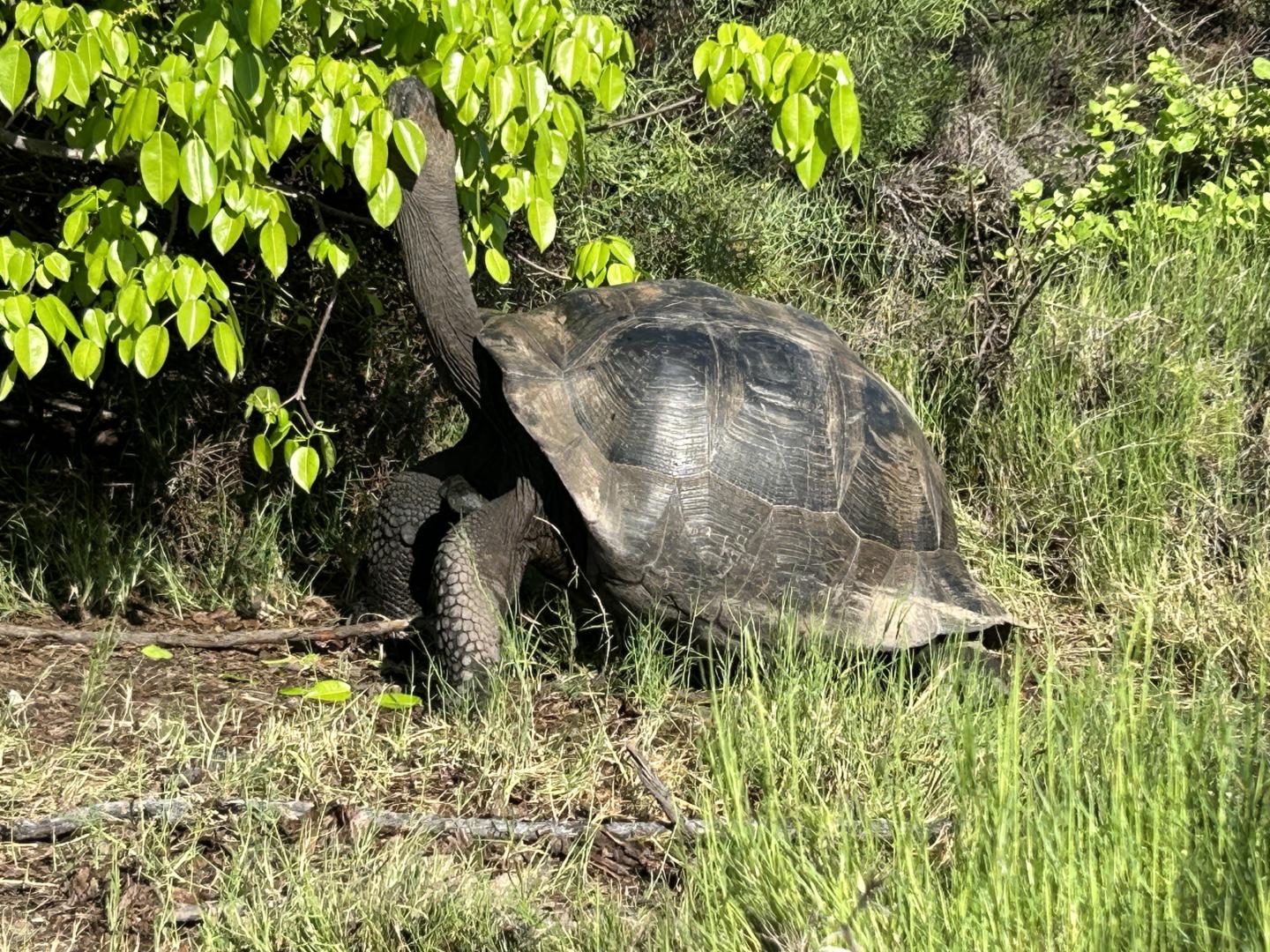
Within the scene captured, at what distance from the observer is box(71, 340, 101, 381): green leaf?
11.2 feet

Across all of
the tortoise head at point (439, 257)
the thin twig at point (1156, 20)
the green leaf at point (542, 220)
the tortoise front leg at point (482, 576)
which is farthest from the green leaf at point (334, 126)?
the thin twig at point (1156, 20)

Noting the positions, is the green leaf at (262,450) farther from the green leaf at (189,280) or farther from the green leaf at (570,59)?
the green leaf at (570,59)

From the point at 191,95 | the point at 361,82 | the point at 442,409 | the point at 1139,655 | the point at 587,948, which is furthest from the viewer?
the point at 442,409

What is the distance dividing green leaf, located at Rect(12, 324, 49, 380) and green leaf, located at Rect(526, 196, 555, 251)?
4.39ft

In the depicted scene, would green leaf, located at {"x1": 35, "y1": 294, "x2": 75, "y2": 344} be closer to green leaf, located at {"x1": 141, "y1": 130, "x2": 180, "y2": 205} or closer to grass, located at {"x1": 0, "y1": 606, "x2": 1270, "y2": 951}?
green leaf, located at {"x1": 141, "y1": 130, "x2": 180, "y2": 205}

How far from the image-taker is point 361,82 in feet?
11.1

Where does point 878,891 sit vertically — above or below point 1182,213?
below

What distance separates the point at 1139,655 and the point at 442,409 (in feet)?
9.25

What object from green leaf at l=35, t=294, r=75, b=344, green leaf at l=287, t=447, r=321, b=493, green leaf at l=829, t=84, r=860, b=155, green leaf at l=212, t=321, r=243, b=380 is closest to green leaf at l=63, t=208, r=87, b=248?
green leaf at l=35, t=294, r=75, b=344

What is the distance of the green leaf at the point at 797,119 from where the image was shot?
3.45 m

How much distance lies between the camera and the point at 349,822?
127 inches

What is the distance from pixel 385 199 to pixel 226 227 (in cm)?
41

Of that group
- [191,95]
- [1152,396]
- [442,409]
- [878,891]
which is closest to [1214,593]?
[1152,396]

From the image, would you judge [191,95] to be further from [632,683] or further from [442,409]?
[442,409]
